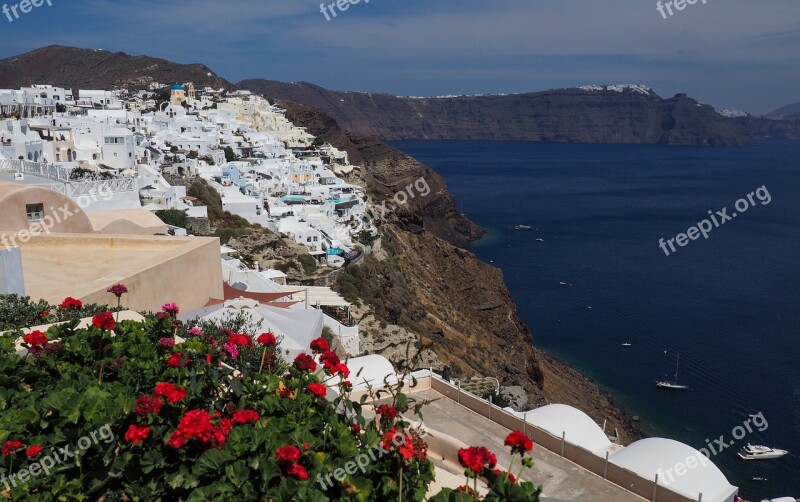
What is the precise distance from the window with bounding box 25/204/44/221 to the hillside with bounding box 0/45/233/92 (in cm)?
8877

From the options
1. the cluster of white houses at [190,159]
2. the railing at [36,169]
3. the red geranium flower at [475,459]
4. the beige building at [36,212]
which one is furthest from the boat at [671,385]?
the red geranium flower at [475,459]

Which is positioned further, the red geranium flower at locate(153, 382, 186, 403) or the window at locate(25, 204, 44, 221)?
the window at locate(25, 204, 44, 221)

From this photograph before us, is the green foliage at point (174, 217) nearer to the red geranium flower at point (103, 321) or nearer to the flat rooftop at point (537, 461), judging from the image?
the flat rooftop at point (537, 461)

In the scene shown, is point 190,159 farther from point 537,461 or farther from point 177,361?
point 177,361

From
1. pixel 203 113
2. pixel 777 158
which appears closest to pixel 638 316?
pixel 203 113

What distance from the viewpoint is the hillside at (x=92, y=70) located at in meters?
96.1

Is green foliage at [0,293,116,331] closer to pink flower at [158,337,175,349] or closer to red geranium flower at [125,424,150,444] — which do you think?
pink flower at [158,337,175,349]

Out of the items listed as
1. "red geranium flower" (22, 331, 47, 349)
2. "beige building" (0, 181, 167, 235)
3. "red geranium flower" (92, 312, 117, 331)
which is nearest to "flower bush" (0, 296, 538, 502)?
"red geranium flower" (22, 331, 47, 349)

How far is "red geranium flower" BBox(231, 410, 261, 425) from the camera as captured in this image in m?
3.28

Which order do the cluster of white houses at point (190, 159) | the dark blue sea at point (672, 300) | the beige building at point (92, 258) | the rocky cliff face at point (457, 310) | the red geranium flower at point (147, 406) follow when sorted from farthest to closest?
the cluster of white houses at point (190, 159)
the dark blue sea at point (672, 300)
the rocky cliff face at point (457, 310)
the beige building at point (92, 258)
the red geranium flower at point (147, 406)

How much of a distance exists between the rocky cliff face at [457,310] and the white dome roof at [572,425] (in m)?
4.33

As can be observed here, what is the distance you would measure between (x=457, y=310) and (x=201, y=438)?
3074 centimetres

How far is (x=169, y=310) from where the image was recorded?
15.8 feet

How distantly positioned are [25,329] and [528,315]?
33324mm
